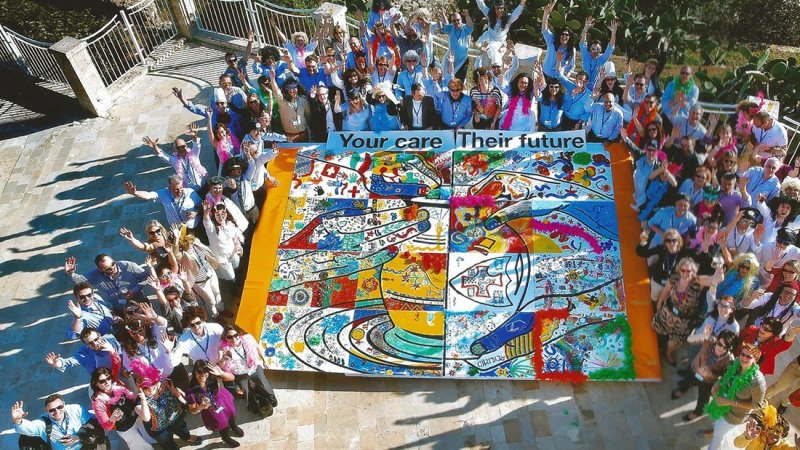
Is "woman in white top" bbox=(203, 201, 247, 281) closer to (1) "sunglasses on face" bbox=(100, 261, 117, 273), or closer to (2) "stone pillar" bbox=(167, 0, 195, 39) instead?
(1) "sunglasses on face" bbox=(100, 261, 117, 273)

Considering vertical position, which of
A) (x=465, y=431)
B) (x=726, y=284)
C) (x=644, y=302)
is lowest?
(x=465, y=431)

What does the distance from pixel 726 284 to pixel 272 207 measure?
587 centimetres

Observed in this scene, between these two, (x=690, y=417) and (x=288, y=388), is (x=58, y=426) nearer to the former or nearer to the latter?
(x=288, y=388)

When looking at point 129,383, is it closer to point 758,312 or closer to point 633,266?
point 633,266

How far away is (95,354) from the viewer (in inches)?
296

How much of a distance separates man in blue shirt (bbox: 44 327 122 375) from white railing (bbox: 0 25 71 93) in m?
7.72

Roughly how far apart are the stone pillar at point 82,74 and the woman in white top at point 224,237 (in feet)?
19.0

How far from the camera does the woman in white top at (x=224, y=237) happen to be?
8.25 m

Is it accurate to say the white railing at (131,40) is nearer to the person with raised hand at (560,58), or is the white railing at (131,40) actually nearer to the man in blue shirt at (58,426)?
the person with raised hand at (560,58)

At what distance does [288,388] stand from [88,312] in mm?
2533

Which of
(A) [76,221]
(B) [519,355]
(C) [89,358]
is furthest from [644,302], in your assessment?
(A) [76,221]

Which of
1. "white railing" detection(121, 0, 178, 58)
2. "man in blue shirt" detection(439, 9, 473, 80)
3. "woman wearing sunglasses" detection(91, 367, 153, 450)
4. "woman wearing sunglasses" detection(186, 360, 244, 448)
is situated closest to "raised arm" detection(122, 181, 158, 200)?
"woman wearing sunglasses" detection(91, 367, 153, 450)

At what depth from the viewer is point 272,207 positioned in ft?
30.8

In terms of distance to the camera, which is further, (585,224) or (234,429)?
(585,224)
